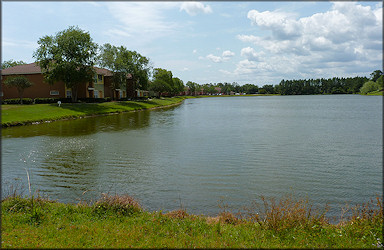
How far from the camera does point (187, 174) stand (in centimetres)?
1383

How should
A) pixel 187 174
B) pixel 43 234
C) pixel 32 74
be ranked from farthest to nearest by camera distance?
pixel 32 74 → pixel 187 174 → pixel 43 234

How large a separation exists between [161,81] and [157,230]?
105137mm

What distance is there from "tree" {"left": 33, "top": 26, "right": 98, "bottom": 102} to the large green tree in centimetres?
1454

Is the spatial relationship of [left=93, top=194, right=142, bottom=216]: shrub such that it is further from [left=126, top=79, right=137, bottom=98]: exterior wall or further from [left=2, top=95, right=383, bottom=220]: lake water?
[left=126, top=79, right=137, bottom=98]: exterior wall

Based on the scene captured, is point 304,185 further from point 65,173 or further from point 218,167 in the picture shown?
point 65,173

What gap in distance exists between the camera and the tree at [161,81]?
355 feet

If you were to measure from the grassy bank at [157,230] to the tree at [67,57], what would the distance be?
47.7 m

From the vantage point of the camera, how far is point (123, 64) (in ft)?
230

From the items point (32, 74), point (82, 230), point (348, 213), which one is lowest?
point (348, 213)

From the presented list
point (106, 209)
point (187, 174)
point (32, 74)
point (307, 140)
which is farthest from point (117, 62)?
point (106, 209)

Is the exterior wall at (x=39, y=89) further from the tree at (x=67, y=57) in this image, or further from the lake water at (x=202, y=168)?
the lake water at (x=202, y=168)

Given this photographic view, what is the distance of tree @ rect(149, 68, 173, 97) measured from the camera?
108125 mm

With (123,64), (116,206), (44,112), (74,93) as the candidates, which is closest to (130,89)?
(123,64)

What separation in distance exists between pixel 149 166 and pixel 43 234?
29.5 feet
